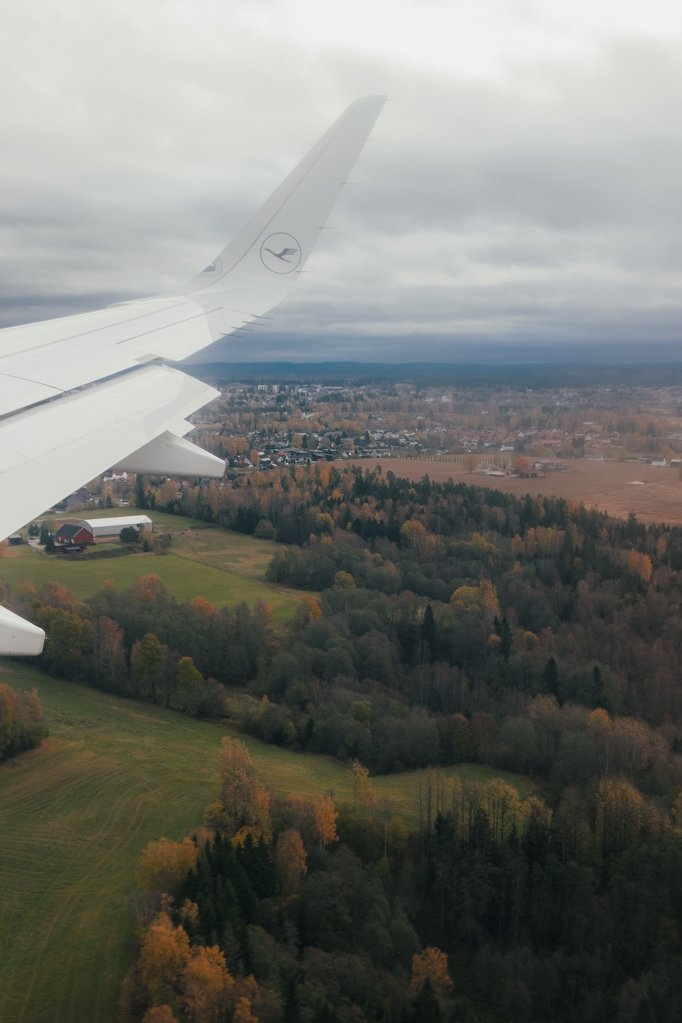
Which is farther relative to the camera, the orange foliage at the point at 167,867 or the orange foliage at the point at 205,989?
the orange foliage at the point at 167,867

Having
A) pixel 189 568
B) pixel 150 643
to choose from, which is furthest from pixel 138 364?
pixel 189 568

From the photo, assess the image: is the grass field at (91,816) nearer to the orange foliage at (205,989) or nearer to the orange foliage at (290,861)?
the orange foliage at (205,989)

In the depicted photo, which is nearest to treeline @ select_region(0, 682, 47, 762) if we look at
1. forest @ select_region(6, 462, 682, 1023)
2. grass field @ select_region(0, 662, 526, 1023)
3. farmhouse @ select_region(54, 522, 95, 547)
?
grass field @ select_region(0, 662, 526, 1023)

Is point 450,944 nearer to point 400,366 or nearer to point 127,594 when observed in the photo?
point 127,594

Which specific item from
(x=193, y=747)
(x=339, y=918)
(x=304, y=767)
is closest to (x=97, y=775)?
(x=193, y=747)

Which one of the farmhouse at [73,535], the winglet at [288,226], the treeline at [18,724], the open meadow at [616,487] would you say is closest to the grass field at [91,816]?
the treeline at [18,724]

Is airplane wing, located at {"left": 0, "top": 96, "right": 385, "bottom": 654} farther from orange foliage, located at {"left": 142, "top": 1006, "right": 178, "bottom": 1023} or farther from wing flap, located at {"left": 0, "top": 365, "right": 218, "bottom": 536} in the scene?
orange foliage, located at {"left": 142, "top": 1006, "right": 178, "bottom": 1023}
